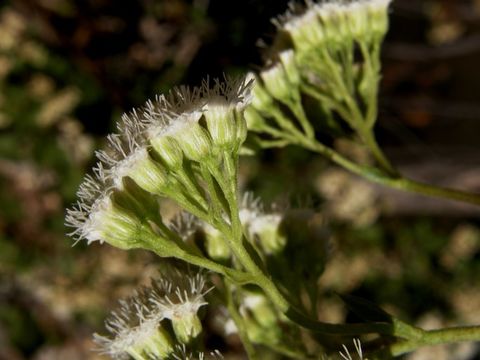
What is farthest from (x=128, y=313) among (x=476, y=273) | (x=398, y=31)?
(x=398, y=31)

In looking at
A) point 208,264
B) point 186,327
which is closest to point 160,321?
point 186,327

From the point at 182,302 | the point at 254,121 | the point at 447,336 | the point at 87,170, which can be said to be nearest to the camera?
the point at 447,336

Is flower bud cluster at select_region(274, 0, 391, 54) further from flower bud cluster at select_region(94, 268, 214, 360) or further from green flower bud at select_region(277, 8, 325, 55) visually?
flower bud cluster at select_region(94, 268, 214, 360)

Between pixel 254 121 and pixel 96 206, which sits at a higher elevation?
pixel 96 206

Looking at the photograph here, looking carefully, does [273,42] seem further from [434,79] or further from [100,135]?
[434,79]

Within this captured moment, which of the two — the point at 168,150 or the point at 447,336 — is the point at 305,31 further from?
the point at 447,336

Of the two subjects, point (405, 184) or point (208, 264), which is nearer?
point (208, 264)

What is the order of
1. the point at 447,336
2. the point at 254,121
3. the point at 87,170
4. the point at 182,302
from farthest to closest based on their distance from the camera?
1. the point at 87,170
2. the point at 254,121
3. the point at 182,302
4. the point at 447,336
